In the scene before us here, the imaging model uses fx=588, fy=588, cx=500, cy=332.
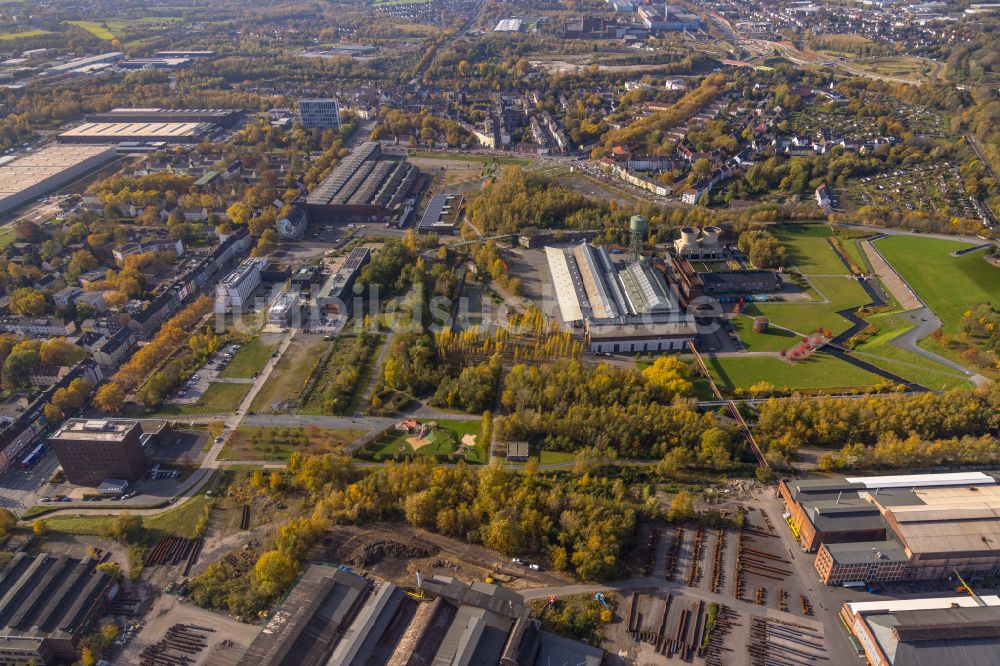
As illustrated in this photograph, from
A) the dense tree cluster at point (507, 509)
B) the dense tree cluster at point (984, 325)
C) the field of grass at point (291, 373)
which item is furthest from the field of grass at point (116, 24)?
the dense tree cluster at point (984, 325)

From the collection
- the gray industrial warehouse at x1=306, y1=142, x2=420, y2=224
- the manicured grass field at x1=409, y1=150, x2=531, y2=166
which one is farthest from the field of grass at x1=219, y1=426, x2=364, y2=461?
the manicured grass field at x1=409, y1=150, x2=531, y2=166

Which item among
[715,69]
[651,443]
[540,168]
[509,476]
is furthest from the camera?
[715,69]

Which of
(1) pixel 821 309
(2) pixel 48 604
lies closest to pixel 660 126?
(1) pixel 821 309

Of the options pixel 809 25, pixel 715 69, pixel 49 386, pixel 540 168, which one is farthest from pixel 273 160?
pixel 809 25

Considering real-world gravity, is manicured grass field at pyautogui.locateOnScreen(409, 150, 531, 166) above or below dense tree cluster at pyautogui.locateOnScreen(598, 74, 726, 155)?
below

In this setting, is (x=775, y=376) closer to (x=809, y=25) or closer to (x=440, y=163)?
(x=440, y=163)

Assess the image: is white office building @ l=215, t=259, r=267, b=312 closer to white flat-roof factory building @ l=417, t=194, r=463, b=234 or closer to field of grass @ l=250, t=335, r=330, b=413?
field of grass @ l=250, t=335, r=330, b=413
